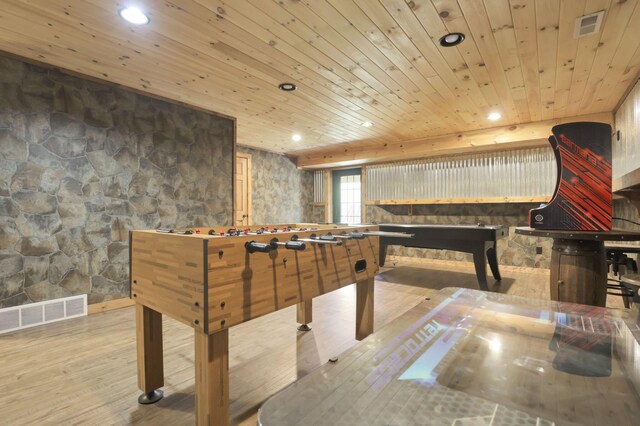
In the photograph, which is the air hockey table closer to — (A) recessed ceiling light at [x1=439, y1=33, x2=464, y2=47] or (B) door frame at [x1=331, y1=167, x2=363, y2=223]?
(A) recessed ceiling light at [x1=439, y1=33, x2=464, y2=47]

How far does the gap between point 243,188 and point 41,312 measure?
3793mm

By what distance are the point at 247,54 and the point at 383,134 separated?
10.1 feet

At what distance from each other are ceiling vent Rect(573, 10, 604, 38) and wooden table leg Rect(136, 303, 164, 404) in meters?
3.25

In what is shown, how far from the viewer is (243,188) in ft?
20.7

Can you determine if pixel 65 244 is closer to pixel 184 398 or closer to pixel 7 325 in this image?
pixel 7 325

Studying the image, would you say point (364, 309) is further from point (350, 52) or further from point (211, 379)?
point (350, 52)

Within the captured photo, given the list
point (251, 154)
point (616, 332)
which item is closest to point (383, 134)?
point (251, 154)

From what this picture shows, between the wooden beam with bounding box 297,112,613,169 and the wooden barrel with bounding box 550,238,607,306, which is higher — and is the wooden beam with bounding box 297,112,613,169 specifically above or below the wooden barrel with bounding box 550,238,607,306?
above

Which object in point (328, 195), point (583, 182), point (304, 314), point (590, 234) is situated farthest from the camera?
point (328, 195)

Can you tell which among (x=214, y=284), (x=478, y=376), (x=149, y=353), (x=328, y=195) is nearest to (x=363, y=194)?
(x=328, y=195)

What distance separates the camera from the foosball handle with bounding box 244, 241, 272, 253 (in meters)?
1.42

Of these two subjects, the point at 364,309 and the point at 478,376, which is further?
the point at 364,309

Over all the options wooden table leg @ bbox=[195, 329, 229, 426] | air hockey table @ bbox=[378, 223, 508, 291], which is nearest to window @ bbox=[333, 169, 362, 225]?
air hockey table @ bbox=[378, 223, 508, 291]

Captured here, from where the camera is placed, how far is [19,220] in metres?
2.86
